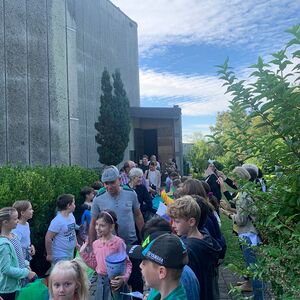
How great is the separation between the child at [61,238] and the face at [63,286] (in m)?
2.64

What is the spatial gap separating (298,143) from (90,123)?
22.8m

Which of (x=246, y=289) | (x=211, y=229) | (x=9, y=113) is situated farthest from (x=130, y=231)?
(x=9, y=113)

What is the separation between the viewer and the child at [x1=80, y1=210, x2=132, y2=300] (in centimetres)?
420

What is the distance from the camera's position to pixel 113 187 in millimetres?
4809

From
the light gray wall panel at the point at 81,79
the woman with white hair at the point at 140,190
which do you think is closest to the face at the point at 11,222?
the woman with white hair at the point at 140,190

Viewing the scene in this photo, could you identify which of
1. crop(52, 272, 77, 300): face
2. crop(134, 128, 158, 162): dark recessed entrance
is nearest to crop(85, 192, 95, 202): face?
crop(52, 272, 77, 300): face

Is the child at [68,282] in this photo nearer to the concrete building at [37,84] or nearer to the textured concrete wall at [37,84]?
the concrete building at [37,84]

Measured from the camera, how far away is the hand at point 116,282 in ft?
13.3

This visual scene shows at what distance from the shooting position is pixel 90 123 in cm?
2420

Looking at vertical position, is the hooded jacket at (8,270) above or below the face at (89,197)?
below

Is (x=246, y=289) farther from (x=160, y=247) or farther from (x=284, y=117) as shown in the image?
(x=284, y=117)

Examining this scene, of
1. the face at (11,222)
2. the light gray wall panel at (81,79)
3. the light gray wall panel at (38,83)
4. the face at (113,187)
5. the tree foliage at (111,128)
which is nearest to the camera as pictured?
the face at (11,222)

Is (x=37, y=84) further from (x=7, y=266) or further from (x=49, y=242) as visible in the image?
(x=7, y=266)

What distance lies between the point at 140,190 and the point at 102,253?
9.35ft
